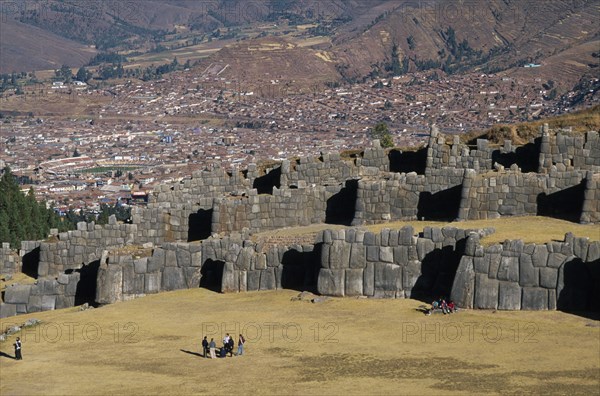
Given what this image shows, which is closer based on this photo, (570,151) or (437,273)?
(437,273)

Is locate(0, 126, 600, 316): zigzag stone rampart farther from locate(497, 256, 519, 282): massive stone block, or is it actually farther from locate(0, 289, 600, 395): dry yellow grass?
locate(0, 289, 600, 395): dry yellow grass

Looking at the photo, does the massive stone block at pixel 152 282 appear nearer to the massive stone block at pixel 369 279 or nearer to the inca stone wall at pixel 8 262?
the massive stone block at pixel 369 279

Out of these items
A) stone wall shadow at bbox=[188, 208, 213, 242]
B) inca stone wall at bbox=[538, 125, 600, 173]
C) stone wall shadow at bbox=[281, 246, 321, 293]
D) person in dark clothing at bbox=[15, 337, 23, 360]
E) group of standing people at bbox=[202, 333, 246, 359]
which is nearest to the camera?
group of standing people at bbox=[202, 333, 246, 359]

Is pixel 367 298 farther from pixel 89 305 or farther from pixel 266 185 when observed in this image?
pixel 266 185

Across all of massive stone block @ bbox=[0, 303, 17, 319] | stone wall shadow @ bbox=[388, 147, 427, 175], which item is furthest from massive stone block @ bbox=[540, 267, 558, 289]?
massive stone block @ bbox=[0, 303, 17, 319]

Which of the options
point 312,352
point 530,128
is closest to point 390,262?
point 312,352

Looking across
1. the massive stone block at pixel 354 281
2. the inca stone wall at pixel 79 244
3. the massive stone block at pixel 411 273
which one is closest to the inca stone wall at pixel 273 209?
the inca stone wall at pixel 79 244

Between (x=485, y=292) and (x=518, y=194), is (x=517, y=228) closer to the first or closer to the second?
(x=518, y=194)
